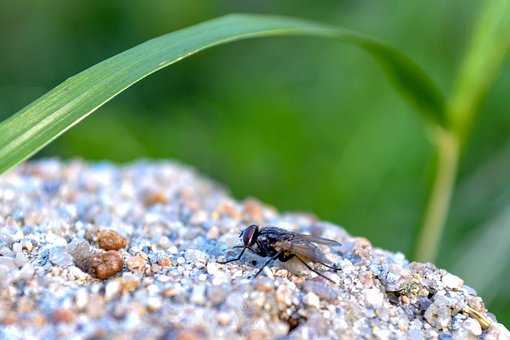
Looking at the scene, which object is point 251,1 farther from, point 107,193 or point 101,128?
point 107,193

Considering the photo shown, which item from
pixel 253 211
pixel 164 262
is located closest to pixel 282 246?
pixel 164 262

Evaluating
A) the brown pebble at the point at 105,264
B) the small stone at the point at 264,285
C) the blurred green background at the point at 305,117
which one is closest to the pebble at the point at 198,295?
the small stone at the point at 264,285

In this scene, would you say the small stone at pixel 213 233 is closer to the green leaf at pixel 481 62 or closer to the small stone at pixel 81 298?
the small stone at pixel 81 298

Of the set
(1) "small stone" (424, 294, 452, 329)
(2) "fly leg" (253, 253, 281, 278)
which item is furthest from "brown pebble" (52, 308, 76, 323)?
(1) "small stone" (424, 294, 452, 329)

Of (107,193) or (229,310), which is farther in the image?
(107,193)

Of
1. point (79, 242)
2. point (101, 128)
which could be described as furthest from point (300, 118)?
point (79, 242)

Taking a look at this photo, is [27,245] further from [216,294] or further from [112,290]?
[216,294]
